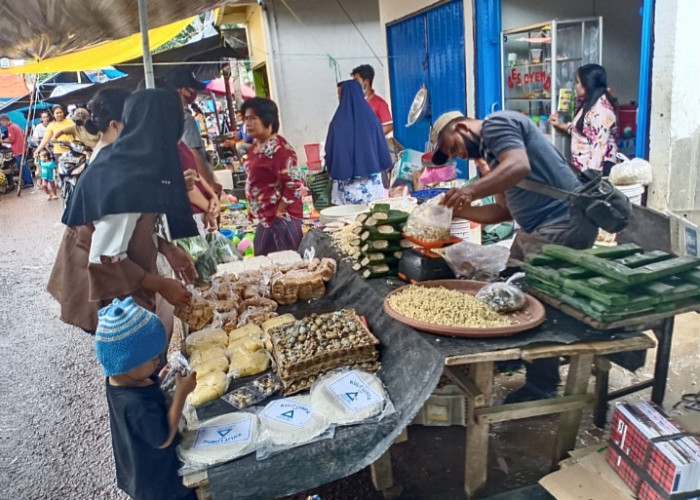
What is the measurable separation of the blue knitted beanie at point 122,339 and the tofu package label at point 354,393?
0.73 metres

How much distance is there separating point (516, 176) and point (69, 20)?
3.10 m

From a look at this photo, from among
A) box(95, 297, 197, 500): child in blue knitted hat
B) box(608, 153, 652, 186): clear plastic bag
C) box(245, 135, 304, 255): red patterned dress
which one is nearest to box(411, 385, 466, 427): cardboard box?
box(95, 297, 197, 500): child in blue knitted hat

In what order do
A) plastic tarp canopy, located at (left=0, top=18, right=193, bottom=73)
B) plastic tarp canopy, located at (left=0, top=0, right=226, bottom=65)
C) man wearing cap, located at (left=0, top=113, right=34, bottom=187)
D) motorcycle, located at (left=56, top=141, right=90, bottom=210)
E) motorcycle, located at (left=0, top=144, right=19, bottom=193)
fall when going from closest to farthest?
plastic tarp canopy, located at (left=0, top=0, right=226, bottom=65)
plastic tarp canopy, located at (left=0, top=18, right=193, bottom=73)
motorcycle, located at (left=56, top=141, right=90, bottom=210)
motorcycle, located at (left=0, top=144, right=19, bottom=193)
man wearing cap, located at (left=0, top=113, right=34, bottom=187)

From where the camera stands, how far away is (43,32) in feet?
12.5

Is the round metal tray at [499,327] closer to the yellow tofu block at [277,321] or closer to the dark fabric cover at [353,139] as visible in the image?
the yellow tofu block at [277,321]

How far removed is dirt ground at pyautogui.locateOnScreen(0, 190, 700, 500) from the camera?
9.02 ft

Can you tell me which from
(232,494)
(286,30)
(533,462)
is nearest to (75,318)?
(232,494)

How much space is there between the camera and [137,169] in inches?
89.7

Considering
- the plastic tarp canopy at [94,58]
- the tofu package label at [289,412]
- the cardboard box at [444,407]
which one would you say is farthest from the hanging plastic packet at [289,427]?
the plastic tarp canopy at [94,58]

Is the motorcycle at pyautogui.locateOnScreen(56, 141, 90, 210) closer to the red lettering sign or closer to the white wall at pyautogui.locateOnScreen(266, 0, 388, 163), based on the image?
the white wall at pyautogui.locateOnScreen(266, 0, 388, 163)

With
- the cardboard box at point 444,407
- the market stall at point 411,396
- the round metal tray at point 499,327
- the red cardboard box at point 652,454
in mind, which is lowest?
the cardboard box at point 444,407

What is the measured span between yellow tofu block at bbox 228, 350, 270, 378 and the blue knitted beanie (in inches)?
22.8

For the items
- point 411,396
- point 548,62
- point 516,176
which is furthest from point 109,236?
point 548,62

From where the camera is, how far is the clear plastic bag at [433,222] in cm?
257
